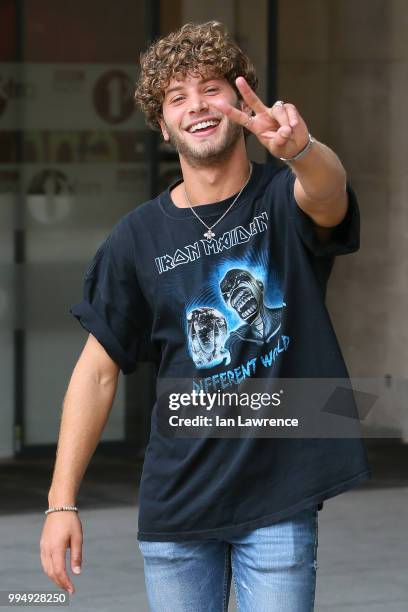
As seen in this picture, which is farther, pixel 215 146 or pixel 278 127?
pixel 215 146

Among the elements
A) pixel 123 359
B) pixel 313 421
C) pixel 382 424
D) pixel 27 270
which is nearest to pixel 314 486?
pixel 313 421

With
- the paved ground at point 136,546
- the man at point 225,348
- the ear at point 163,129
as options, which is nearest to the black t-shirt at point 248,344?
the man at point 225,348

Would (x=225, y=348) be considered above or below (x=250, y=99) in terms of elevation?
below

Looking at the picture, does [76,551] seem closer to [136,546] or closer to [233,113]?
[233,113]

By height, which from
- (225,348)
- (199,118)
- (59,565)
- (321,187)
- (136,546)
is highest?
(199,118)

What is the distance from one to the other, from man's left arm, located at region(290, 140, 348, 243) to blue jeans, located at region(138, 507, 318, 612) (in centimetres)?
65

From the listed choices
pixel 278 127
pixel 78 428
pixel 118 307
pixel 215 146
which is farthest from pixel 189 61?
pixel 78 428

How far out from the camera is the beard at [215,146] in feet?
10.3

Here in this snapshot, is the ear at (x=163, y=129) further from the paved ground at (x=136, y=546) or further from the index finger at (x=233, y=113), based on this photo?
the paved ground at (x=136, y=546)

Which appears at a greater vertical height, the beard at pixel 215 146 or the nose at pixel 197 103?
the nose at pixel 197 103

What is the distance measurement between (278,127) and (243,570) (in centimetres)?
100

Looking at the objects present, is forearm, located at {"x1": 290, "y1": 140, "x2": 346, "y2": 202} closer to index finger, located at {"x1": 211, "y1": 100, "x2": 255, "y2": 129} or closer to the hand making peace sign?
the hand making peace sign

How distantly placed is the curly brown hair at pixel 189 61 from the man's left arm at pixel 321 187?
381 mm

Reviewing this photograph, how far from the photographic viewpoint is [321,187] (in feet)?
9.45
